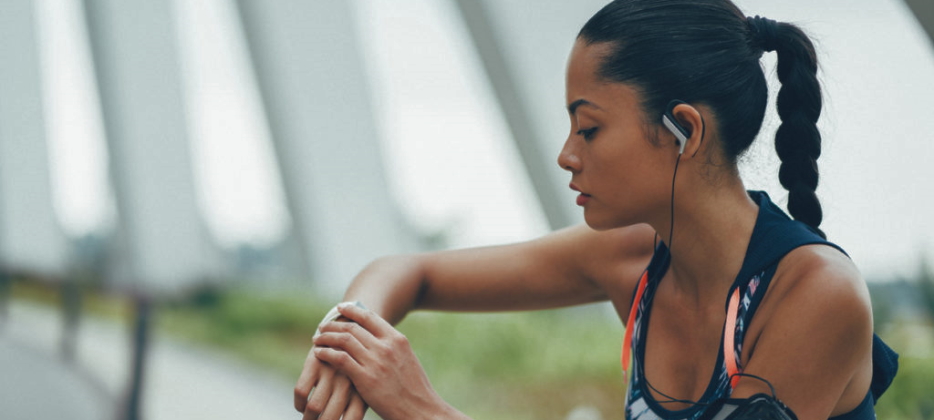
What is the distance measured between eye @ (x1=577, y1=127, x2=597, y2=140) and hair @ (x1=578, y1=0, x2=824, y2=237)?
0.08 meters

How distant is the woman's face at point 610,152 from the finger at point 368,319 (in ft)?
1.16

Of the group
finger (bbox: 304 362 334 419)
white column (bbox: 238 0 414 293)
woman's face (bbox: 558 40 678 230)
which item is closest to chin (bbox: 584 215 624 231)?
woman's face (bbox: 558 40 678 230)

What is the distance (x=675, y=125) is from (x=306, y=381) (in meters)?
0.66

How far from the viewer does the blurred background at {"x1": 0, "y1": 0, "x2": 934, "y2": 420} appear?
8.62 feet

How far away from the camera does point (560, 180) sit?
4.02 m

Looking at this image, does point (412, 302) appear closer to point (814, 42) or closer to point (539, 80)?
point (814, 42)

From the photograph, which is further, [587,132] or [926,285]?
[926,285]

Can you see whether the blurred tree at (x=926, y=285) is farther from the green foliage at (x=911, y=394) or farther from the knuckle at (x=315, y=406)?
the knuckle at (x=315, y=406)

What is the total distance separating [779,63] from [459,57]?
11.0 ft

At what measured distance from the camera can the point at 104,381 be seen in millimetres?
3598

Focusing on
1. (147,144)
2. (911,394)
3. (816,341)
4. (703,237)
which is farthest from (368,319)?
(147,144)

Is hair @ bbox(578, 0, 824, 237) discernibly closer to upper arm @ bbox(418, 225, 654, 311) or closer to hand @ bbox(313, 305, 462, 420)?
upper arm @ bbox(418, 225, 654, 311)

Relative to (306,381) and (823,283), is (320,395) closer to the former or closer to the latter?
(306,381)

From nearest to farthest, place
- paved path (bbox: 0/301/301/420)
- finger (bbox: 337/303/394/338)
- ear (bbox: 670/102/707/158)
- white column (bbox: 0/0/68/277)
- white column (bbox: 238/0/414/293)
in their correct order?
ear (bbox: 670/102/707/158) → finger (bbox: 337/303/394/338) → paved path (bbox: 0/301/301/420) → white column (bbox: 0/0/68/277) → white column (bbox: 238/0/414/293)
